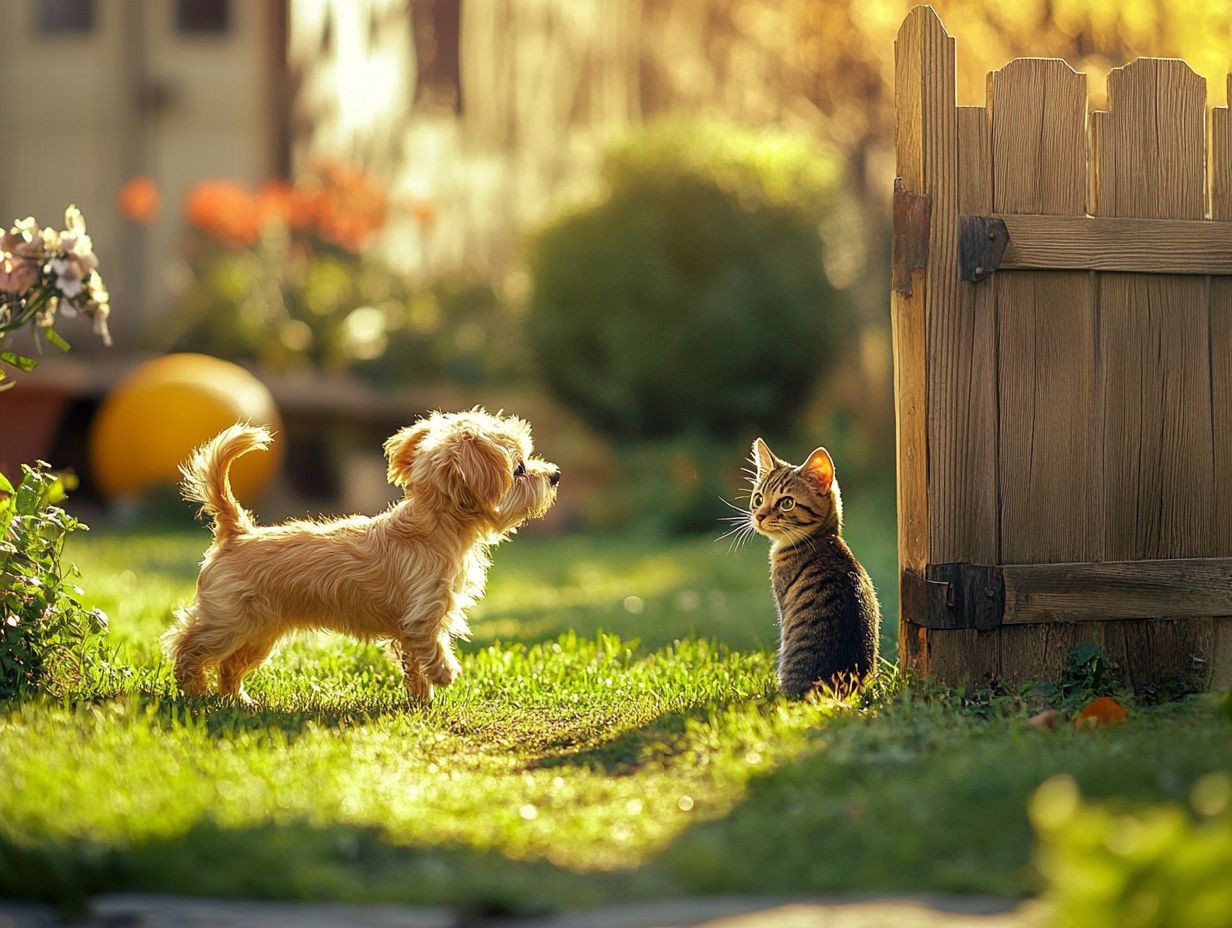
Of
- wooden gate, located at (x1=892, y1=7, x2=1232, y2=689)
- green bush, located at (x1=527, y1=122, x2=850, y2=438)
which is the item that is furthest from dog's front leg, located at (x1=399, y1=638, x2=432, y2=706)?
green bush, located at (x1=527, y1=122, x2=850, y2=438)

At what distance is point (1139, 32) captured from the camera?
50.5 feet

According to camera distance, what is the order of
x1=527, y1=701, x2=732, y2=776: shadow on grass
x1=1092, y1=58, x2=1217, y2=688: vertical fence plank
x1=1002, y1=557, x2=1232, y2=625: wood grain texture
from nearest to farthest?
x1=527, y1=701, x2=732, y2=776: shadow on grass → x1=1002, y1=557, x2=1232, y2=625: wood grain texture → x1=1092, y1=58, x2=1217, y2=688: vertical fence plank

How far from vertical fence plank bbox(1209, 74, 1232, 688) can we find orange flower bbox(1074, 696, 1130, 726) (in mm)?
879

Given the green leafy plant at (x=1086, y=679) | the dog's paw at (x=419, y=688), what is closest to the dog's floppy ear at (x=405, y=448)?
the dog's paw at (x=419, y=688)

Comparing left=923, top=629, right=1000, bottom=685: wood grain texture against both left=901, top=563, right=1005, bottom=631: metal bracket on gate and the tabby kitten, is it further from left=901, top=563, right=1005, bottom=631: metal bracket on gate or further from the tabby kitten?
the tabby kitten

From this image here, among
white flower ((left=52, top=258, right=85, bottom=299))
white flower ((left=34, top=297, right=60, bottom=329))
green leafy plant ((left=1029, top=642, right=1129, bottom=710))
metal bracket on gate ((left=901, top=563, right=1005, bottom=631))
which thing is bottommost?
green leafy plant ((left=1029, top=642, right=1129, bottom=710))

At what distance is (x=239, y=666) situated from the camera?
16.3 ft

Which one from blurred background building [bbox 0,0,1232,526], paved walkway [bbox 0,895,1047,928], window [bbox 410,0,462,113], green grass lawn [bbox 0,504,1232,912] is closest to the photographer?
paved walkway [bbox 0,895,1047,928]

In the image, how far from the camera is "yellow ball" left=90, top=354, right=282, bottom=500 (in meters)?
11.6

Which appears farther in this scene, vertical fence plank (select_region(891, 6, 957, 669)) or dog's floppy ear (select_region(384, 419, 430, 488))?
dog's floppy ear (select_region(384, 419, 430, 488))

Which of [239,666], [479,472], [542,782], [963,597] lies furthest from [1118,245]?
[239,666]

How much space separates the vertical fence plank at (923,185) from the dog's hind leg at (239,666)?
2177 millimetres

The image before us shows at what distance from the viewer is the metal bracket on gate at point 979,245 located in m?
4.61

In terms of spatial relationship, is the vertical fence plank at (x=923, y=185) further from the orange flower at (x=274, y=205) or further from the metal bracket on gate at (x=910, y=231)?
the orange flower at (x=274, y=205)
